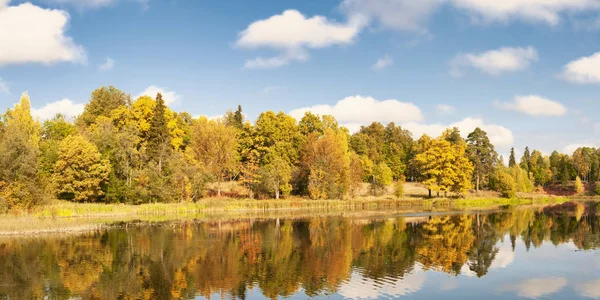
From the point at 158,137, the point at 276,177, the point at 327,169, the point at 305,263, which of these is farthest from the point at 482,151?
the point at 305,263

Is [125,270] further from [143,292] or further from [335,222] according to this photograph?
[335,222]

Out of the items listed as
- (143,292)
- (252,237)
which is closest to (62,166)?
(252,237)

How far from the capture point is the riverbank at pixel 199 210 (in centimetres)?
4938

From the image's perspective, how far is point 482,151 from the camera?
10919cm

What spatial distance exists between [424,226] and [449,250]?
1684 centimetres

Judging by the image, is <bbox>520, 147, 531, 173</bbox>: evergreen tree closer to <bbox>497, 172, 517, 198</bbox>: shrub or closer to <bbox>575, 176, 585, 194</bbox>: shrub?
<bbox>575, 176, 585, 194</bbox>: shrub

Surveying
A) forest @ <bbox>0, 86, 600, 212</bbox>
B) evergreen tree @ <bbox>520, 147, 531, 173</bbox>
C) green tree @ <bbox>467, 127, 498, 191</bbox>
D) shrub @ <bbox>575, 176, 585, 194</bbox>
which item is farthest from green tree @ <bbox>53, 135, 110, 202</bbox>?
evergreen tree @ <bbox>520, 147, 531, 173</bbox>

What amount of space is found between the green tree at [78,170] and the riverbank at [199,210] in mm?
3271

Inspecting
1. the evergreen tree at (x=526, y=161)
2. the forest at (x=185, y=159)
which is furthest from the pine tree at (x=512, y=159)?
the forest at (x=185, y=159)

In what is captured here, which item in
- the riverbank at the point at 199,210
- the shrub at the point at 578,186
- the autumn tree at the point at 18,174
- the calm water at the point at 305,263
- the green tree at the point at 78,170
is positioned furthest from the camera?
the shrub at the point at 578,186

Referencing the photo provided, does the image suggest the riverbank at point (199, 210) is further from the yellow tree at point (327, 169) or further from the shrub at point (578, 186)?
the shrub at point (578, 186)

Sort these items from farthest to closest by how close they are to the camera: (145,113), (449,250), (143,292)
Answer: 1. (145,113)
2. (449,250)
3. (143,292)

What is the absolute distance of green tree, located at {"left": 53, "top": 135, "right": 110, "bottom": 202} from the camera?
6556cm

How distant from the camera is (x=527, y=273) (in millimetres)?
30047
